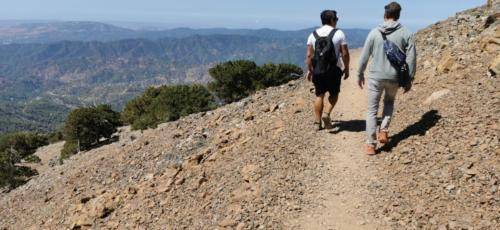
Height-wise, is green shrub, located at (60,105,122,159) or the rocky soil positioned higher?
the rocky soil

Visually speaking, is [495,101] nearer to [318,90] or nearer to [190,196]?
[318,90]

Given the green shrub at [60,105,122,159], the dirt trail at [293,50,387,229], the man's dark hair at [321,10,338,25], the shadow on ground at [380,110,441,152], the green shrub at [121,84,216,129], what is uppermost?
the man's dark hair at [321,10,338,25]

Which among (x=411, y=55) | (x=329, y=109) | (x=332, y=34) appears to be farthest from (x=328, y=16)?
(x=329, y=109)

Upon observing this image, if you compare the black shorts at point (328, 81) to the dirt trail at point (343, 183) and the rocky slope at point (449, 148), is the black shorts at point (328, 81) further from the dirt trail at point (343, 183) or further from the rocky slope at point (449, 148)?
the rocky slope at point (449, 148)

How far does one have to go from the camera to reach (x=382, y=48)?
1034 cm

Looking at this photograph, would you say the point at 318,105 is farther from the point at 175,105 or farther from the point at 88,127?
the point at 88,127

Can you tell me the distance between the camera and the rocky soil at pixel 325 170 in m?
8.91

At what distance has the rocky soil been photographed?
8914mm

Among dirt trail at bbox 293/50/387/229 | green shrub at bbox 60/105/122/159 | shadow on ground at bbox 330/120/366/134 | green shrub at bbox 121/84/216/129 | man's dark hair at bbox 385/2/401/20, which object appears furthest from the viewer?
green shrub at bbox 60/105/122/159

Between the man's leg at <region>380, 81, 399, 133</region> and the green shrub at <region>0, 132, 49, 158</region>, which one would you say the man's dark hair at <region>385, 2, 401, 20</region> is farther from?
the green shrub at <region>0, 132, 49, 158</region>

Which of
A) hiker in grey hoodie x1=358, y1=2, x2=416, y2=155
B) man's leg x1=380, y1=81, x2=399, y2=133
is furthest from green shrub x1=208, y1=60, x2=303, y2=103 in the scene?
hiker in grey hoodie x1=358, y1=2, x2=416, y2=155

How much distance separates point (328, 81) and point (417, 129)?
2.69m

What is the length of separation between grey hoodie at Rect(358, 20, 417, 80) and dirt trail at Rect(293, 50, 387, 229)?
2.25 m

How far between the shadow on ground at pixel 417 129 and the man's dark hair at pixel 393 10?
330 cm
